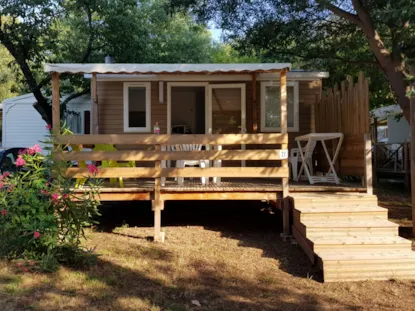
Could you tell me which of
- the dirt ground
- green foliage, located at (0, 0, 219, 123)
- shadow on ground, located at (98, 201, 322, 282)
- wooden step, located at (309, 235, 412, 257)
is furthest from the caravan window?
wooden step, located at (309, 235, 412, 257)

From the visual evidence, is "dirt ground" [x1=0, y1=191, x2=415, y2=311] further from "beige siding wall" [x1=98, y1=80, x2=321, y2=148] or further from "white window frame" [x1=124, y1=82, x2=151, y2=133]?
"beige siding wall" [x1=98, y1=80, x2=321, y2=148]

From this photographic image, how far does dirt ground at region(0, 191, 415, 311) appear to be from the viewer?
3.58 metres

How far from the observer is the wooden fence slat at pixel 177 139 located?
5719 mm

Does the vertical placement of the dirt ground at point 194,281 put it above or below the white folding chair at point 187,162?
below

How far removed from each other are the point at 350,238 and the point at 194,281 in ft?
6.56

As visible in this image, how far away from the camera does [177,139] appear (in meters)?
5.81

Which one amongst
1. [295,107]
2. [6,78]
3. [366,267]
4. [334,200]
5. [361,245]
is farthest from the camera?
[6,78]

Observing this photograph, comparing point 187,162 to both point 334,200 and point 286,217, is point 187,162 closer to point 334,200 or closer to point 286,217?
point 286,217

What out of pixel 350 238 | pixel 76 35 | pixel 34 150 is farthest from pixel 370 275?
pixel 76 35

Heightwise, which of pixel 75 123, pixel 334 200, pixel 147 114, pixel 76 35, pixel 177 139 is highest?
pixel 76 35

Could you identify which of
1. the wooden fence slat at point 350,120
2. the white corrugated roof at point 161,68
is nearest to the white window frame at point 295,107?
the wooden fence slat at point 350,120

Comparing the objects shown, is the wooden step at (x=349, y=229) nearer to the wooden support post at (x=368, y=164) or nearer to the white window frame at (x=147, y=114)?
the wooden support post at (x=368, y=164)

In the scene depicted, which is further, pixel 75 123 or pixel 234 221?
pixel 75 123

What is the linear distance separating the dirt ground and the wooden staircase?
0.15 metres
